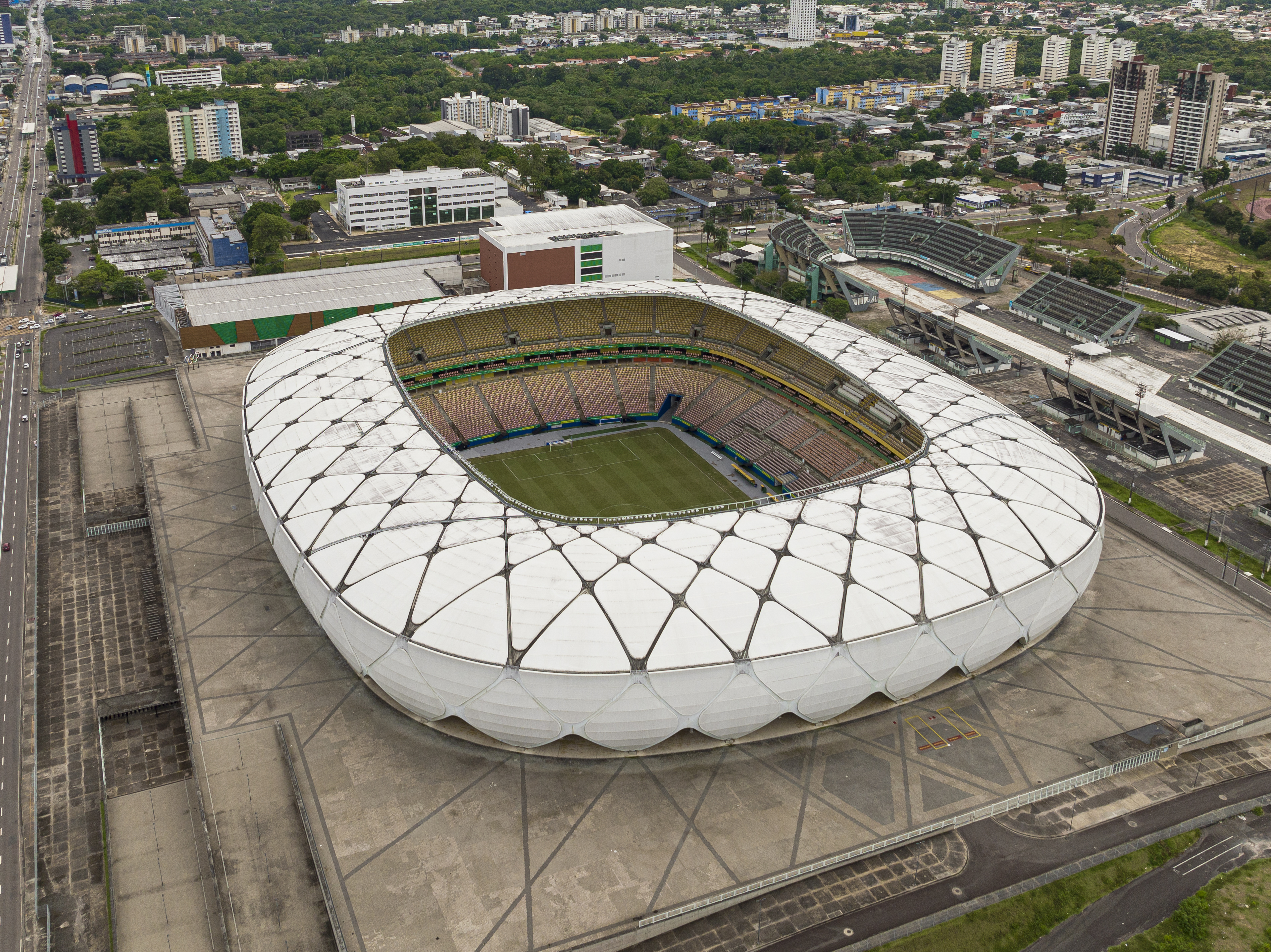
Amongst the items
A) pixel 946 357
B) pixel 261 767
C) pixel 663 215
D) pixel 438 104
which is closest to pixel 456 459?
Answer: pixel 261 767

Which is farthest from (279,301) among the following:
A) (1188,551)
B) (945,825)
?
(1188,551)

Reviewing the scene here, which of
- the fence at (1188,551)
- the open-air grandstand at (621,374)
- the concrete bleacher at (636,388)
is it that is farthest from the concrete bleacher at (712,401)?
the fence at (1188,551)

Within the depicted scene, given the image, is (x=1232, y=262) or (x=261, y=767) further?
(x=1232, y=262)

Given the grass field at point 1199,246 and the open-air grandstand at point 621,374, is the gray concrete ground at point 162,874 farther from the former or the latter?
the grass field at point 1199,246

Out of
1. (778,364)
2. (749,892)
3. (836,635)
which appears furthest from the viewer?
(778,364)

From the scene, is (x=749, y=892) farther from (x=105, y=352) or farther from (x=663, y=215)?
(x=663, y=215)
